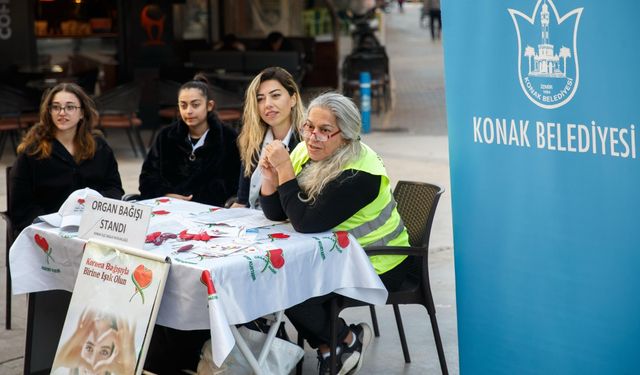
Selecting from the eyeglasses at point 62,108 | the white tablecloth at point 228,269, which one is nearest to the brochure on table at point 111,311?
the white tablecloth at point 228,269

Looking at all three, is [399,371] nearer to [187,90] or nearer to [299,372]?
[299,372]

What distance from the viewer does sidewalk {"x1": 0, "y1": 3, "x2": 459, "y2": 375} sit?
5695 millimetres

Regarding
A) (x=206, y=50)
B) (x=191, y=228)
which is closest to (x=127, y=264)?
(x=191, y=228)

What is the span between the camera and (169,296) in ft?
14.5

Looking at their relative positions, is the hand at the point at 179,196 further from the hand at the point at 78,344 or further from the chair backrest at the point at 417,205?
the hand at the point at 78,344

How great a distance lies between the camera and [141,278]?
14.4 feet

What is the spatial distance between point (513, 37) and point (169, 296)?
66.5 inches

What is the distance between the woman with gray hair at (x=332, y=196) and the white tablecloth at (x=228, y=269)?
0.37 ft

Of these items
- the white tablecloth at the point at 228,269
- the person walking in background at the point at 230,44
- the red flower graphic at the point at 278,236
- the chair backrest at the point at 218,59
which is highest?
the person walking in background at the point at 230,44

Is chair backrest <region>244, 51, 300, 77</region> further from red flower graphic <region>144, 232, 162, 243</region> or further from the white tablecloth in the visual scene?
red flower graphic <region>144, 232, 162, 243</region>

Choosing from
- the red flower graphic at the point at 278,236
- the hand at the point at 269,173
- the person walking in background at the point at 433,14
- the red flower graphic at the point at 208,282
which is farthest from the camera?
the person walking in background at the point at 433,14

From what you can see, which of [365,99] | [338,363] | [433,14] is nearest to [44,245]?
[338,363]

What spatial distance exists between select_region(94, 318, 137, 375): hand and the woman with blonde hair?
4.81ft

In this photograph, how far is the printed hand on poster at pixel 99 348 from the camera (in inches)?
173
